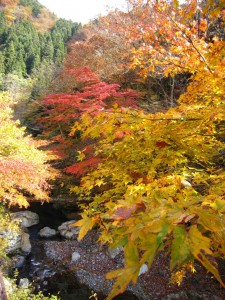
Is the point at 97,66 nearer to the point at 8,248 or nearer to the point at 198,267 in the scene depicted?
the point at 8,248

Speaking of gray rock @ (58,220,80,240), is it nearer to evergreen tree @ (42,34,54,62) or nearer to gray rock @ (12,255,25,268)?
gray rock @ (12,255,25,268)

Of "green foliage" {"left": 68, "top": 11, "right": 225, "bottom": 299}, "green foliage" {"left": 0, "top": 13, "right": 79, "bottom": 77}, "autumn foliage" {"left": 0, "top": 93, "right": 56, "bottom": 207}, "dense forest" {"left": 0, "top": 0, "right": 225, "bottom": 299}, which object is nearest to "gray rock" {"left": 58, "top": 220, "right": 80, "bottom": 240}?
"dense forest" {"left": 0, "top": 0, "right": 225, "bottom": 299}

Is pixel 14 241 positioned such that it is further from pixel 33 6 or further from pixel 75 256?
pixel 33 6

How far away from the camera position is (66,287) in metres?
7.12

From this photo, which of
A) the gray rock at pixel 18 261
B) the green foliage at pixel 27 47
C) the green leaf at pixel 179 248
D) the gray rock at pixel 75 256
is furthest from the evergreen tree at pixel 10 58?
the green leaf at pixel 179 248

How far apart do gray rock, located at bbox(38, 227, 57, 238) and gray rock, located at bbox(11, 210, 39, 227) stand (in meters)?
0.88

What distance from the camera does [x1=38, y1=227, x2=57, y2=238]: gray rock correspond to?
1013 cm

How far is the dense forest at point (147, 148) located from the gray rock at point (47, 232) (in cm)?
203

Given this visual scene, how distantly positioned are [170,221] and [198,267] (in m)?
7.65

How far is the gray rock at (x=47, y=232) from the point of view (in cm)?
1013

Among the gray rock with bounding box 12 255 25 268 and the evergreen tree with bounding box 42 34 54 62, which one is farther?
the evergreen tree with bounding box 42 34 54 62

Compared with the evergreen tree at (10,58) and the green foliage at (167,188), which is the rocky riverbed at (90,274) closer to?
the green foliage at (167,188)

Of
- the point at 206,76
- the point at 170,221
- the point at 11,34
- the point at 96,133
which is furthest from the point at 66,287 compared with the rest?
the point at 11,34

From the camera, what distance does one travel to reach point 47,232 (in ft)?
33.6
